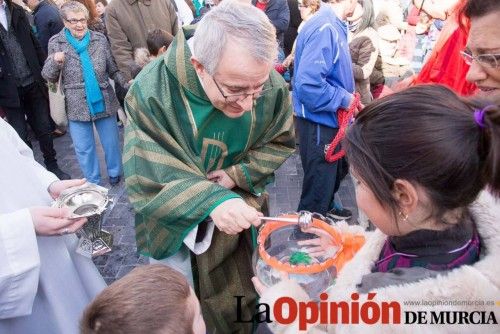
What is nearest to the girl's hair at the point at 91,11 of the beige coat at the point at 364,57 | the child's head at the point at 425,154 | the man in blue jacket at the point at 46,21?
the man in blue jacket at the point at 46,21

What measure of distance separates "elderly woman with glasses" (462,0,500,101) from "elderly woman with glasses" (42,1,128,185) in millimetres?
3889

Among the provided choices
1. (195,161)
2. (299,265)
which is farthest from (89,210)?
(299,265)

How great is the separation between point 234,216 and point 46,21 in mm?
5111

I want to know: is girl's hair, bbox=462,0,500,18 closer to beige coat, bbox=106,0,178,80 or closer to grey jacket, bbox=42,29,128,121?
grey jacket, bbox=42,29,128,121

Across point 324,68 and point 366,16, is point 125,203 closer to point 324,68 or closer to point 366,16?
point 324,68

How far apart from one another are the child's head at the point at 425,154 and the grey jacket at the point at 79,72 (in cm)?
400

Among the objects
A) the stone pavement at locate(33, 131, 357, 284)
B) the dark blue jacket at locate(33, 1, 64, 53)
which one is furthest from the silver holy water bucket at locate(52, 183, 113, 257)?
the dark blue jacket at locate(33, 1, 64, 53)

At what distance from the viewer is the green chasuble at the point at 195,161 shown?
79.0 inches

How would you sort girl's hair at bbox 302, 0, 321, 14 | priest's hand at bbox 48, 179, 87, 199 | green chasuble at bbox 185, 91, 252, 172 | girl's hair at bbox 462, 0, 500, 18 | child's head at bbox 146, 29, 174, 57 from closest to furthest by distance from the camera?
1. girl's hair at bbox 462, 0, 500, 18
2. green chasuble at bbox 185, 91, 252, 172
3. priest's hand at bbox 48, 179, 87, 199
4. child's head at bbox 146, 29, 174, 57
5. girl's hair at bbox 302, 0, 321, 14

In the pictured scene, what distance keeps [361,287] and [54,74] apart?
4.15m

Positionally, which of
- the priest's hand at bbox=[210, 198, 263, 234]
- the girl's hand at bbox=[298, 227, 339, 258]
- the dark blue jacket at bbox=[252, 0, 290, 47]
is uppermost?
the priest's hand at bbox=[210, 198, 263, 234]

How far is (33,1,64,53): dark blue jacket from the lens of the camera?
18.6 ft

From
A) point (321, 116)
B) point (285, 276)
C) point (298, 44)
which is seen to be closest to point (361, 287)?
point (285, 276)

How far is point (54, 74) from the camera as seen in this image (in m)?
4.47
